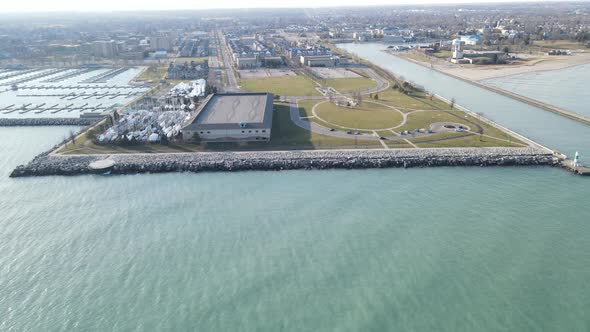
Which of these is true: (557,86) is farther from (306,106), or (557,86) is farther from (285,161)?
A: (285,161)

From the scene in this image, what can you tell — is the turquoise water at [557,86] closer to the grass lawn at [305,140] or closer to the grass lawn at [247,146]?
the grass lawn at [305,140]

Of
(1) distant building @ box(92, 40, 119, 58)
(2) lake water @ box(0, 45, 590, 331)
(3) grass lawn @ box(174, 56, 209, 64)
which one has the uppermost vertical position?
(1) distant building @ box(92, 40, 119, 58)

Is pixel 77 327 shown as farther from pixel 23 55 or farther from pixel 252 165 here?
pixel 23 55

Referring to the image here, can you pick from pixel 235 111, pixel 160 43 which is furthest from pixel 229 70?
pixel 160 43

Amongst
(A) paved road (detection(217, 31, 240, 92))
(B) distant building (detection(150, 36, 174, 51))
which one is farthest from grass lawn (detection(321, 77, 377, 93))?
(B) distant building (detection(150, 36, 174, 51))

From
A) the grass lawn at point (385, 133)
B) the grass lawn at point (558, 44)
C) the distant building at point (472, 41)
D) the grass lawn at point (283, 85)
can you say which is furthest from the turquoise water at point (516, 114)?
the grass lawn at point (558, 44)

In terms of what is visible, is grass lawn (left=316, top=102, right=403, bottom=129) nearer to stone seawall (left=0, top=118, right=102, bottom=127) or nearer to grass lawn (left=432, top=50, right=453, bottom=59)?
stone seawall (left=0, top=118, right=102, bottom=127)

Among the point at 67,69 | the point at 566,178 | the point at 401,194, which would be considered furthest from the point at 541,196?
the point at 67,69
